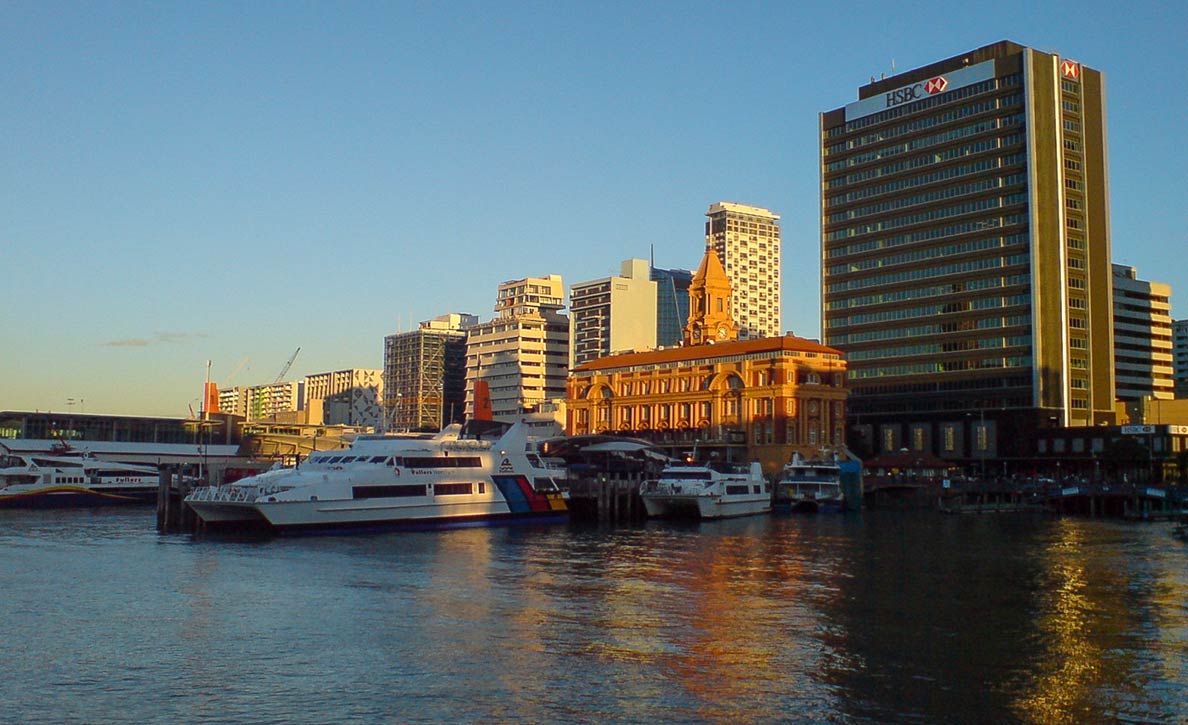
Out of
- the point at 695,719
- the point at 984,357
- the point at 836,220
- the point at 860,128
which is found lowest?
the point at 695,719

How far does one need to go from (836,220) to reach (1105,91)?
4423 cm

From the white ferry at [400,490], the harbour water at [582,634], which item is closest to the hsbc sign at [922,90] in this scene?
the white ferry at [400,490]

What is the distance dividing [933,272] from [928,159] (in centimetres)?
1749

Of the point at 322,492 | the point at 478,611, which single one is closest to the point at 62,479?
the point at 322,492

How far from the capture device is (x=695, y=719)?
2900 cm

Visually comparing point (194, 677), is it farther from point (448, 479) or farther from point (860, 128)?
point (860, 128)

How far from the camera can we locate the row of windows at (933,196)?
165000 mm

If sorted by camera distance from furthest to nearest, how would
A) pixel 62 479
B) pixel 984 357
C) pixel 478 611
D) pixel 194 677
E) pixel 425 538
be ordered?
pixel 984 357 < pixel 62 479 < pixel 425 538 < pixel 478 611 < pixel 194 677

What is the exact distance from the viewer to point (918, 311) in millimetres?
175000

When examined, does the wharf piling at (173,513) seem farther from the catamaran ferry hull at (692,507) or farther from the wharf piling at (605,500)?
the catamaran ferry hull at (692,507)

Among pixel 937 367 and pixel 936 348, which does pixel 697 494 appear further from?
pixel 936 348

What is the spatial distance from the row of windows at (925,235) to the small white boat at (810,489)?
6468 cm

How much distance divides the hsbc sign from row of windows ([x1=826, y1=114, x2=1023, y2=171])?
6538mm

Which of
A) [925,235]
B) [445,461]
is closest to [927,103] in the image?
[925,235]
